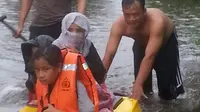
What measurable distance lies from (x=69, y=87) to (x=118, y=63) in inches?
191

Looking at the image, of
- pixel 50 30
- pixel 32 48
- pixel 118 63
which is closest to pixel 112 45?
pixel 50 30

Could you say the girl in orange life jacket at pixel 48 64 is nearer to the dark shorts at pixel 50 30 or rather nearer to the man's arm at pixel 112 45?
the man's arm at pixel 112 45

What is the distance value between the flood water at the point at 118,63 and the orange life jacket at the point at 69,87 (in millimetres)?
2238

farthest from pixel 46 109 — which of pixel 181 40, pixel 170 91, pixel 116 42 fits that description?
pixel 181 40

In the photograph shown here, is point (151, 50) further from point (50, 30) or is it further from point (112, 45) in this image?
point (50, 30)

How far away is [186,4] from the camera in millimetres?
17484

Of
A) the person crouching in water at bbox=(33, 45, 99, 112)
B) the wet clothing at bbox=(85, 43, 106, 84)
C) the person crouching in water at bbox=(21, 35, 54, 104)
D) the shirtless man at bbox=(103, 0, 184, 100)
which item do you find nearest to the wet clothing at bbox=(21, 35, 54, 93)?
the person crouching in water at bbox=(21, 35, 54, 104)

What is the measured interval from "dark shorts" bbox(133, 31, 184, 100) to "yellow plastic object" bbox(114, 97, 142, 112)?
163 cm

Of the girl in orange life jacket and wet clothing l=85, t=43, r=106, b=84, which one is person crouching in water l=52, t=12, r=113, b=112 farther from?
the girl in orange life jacket

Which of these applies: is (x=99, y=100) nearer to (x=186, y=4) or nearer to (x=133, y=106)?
(x=133, y=106)

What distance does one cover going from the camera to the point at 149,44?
5895 mm

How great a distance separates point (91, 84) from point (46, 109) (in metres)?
0.41

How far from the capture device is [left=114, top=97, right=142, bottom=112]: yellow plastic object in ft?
16.6

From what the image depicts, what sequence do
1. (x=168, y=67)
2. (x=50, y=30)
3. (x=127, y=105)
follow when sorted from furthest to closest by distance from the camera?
(x=168, y=67)
(x=50, y=30)
(x=127, y=105)
